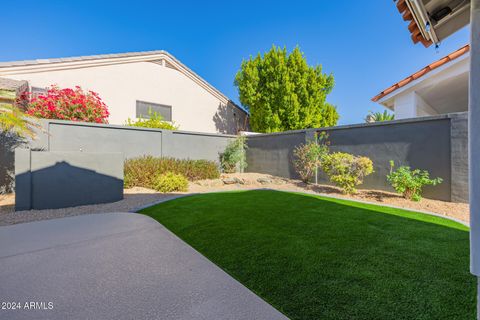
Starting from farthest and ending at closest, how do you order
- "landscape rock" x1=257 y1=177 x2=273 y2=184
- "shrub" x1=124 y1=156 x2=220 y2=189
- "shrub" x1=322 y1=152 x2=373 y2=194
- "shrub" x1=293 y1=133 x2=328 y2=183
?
1. "landscape rock" x1=257 y1=177 x2=273 y2=184
2. "shrub" x1=293 y1=133 x2=328 y2=183
3. "shrub" x1=124 y1=156 x2=220 y2=189
4. "shrub" x1=322 y1=152 x2=373 y2=194

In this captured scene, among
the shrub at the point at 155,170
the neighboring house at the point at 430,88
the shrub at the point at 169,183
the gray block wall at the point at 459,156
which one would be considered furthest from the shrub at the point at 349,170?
the shrub at the point at 155,170

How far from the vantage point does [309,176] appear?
9094 mm

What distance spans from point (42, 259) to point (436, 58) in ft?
36.3

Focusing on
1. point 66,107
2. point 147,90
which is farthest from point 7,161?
point 147,90

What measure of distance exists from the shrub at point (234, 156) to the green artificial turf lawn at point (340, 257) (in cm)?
685

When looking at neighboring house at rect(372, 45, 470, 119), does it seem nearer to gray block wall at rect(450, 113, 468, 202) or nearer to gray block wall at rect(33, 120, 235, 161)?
gray block wall at rect(450, 113, 468, 202)

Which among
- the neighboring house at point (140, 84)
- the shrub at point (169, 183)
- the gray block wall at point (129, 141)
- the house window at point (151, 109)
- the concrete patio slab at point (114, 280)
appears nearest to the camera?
the concrete patio slab at point (114, 280)

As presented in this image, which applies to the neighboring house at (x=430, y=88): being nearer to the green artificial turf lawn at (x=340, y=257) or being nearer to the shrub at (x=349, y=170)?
the shrub at (x=349, y=170)

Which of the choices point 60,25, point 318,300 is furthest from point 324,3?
point 60,25

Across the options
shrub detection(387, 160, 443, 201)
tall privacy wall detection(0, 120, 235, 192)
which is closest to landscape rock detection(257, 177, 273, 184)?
tall privacy wall detection(0, 120, 235, 192)

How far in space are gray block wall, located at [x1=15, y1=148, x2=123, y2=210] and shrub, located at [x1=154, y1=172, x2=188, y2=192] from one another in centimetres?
132

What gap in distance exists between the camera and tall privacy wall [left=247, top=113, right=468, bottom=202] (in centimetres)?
556

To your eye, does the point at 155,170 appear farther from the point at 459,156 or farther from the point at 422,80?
the point at 422,80

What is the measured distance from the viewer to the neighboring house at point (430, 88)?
20.8ft
